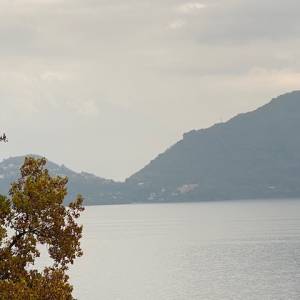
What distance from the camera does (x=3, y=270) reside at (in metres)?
28.0

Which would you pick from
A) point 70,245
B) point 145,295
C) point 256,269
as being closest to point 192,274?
point 256,269

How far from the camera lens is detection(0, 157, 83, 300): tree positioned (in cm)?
2762

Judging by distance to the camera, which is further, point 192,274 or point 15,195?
point 192,274

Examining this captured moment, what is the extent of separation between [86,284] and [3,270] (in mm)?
154676

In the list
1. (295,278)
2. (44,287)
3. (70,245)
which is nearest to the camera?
(44,287)

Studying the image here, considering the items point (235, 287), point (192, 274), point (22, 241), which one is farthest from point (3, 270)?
point (192, 274)

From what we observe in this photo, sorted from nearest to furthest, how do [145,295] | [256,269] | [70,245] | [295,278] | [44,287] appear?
1. [44,287]
2. [70,245]
3. [145,295]
4. [295,278]
5. [256,269]

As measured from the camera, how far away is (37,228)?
93.5 feet

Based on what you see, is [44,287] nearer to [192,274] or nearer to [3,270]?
[3,270]

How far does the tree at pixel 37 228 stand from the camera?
90.6 feet

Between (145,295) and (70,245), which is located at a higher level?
(70,245)

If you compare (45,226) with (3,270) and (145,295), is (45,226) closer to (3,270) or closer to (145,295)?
(3,270)

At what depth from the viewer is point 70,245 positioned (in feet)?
94.8

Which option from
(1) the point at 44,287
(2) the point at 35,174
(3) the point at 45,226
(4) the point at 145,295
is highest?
(2) the point at 35,174
